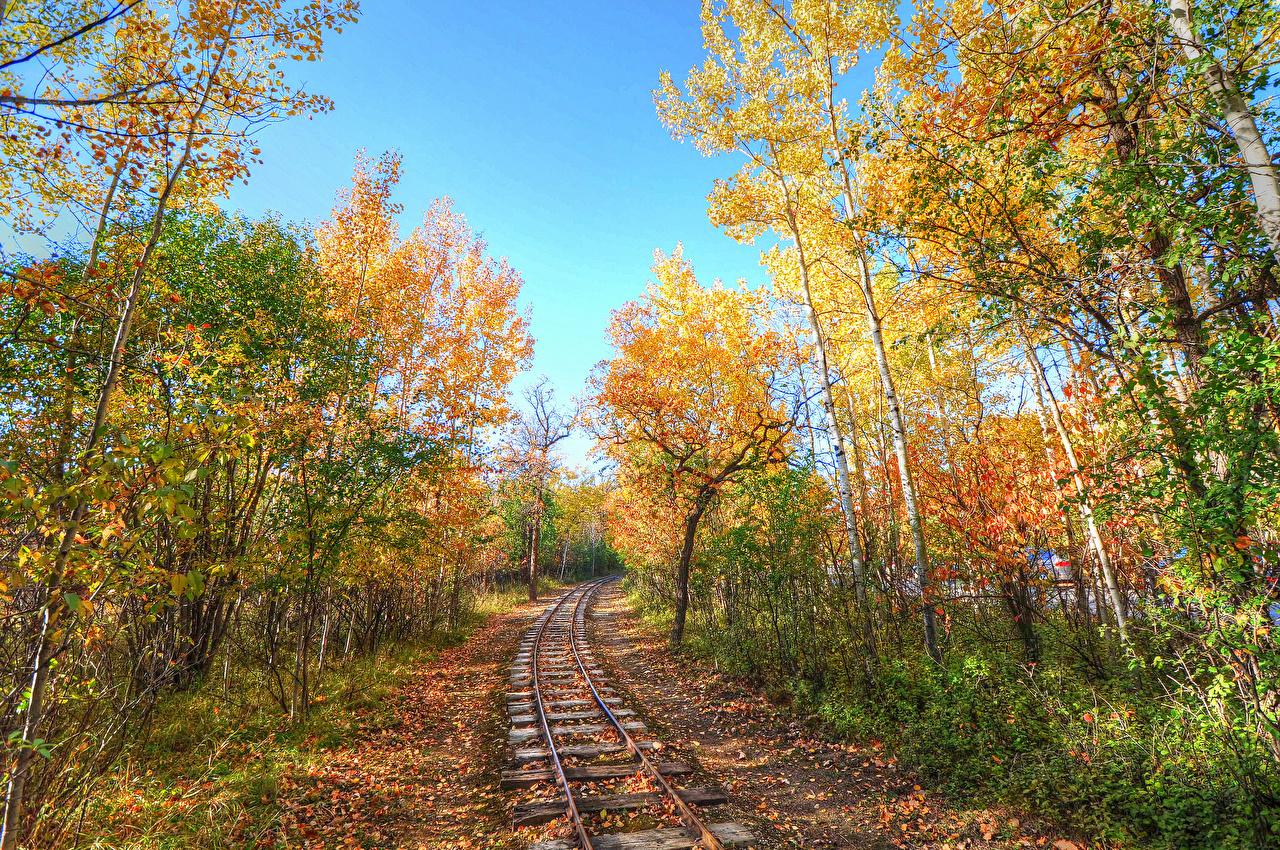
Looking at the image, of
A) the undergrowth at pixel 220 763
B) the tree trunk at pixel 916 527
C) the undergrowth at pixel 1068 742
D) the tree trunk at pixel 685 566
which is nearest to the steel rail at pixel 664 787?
the undergrowth at pixel 1068 742

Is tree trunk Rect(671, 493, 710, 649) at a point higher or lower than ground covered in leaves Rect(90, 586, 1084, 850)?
higher

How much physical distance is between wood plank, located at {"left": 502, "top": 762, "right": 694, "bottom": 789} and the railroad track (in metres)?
0.01

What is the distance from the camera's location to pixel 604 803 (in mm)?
5660

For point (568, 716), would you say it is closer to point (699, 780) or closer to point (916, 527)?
point (699, 780)

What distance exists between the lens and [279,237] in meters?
8.53

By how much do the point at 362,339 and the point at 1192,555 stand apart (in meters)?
11.9

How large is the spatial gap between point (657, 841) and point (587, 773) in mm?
1688

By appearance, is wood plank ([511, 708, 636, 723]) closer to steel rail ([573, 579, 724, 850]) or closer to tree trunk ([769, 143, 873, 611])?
steel rail ([573, 579, 724, 850])

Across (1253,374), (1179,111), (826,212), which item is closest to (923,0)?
(1179,111)

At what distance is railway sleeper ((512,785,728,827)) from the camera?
5457 mm

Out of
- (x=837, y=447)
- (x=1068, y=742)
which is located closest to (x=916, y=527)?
(x=837, y=447)

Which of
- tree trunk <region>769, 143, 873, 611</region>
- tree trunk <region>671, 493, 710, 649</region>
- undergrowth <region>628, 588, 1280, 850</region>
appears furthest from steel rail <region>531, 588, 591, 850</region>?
tree trunk <region>769, 143, 873, 611</region>

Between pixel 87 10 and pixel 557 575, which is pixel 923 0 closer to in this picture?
pixel 87 10

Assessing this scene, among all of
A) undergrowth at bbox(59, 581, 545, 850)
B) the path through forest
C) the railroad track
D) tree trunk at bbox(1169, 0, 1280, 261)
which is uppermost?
tree trunk at bbox(1169, 0, 1280, 261)
